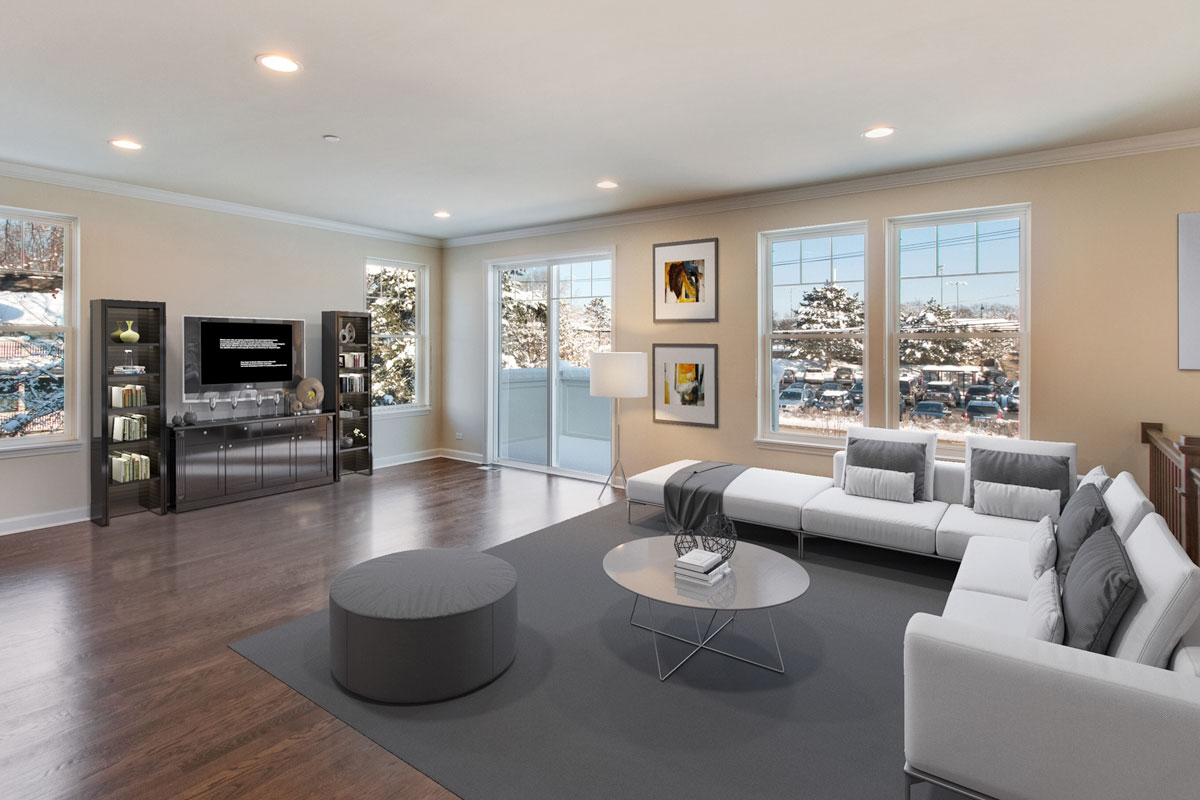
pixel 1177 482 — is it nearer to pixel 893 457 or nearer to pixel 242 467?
pixel 893 457

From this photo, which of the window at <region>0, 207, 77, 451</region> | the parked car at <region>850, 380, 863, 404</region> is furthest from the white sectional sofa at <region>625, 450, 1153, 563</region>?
the window at <region>0, 207, 77, 451</region>

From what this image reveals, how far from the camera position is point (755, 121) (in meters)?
3.77

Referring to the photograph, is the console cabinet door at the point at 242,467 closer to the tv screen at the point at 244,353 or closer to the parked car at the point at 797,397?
the tv screen at the point at 244,353

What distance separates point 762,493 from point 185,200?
5.35m

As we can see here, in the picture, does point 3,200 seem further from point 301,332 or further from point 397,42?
point 397,42

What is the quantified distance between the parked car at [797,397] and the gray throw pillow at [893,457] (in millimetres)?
910

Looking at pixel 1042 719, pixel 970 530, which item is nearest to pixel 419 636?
pixel 1042 719

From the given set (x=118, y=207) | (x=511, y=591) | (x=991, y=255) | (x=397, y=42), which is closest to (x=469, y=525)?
(x=511, y=591)

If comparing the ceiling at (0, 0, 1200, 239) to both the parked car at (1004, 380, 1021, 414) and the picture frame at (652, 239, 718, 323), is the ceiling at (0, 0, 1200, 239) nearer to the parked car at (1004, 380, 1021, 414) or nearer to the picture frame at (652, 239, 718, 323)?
the picture frame at (652, 239, 718, 323)

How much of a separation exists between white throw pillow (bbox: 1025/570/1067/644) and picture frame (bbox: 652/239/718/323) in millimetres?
3749

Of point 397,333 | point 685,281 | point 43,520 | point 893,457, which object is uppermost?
point 685,281

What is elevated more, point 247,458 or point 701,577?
point 247,458

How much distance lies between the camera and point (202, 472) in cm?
545

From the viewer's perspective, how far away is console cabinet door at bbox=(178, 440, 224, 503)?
5.36 metres
